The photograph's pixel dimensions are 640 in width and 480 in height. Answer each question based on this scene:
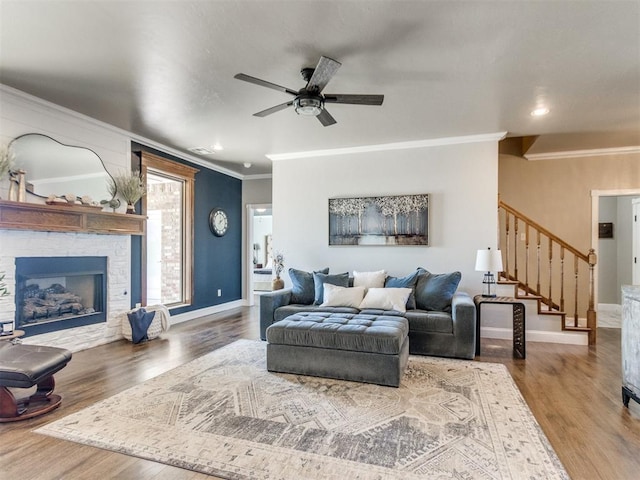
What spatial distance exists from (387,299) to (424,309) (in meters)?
0.49

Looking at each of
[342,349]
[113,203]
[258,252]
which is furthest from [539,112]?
[258,252]

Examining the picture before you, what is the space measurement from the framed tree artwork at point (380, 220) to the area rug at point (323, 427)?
223cm

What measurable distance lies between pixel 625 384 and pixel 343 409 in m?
2.16

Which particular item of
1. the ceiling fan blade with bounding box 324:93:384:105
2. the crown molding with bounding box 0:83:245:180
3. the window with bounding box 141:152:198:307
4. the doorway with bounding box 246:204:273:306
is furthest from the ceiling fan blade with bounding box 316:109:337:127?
the doorway with bounding box 246:204:273:306

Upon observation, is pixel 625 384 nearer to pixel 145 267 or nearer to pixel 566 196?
pixel 566 196

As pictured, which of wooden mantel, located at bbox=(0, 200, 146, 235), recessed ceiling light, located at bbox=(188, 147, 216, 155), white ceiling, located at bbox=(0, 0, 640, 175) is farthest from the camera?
recessed ceiling light, located at bbox=(188, 147, 216, 155)

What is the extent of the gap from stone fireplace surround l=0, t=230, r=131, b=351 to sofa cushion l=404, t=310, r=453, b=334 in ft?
12.0

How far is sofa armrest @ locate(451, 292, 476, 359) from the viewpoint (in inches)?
148

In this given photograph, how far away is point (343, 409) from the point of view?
262cm

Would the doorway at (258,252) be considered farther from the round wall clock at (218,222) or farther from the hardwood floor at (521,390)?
the hardwood floor at (521,390)

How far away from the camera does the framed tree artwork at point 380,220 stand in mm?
5086

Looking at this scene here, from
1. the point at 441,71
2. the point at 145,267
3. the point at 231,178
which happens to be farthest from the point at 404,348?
the point at 231,178

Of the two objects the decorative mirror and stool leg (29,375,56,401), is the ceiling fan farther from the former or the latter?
stool leg (29,375,56,401)

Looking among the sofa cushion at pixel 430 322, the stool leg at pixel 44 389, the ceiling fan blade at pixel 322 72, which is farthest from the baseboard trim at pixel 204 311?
the ceiling fan blade at pixel 322 72
